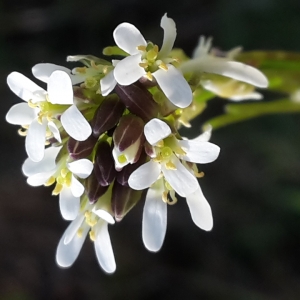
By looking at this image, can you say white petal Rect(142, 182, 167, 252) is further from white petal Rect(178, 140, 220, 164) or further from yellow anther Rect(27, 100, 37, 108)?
yellow anther Rect(27, 100, 37, 108)

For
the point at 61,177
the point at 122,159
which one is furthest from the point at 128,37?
the point at 61,177

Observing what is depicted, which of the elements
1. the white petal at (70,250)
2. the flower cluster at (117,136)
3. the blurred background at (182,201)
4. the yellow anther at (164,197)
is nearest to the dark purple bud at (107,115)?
the flower cluster at (117,136)

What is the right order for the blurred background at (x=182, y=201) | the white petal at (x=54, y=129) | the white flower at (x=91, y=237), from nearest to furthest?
the white petal at (x=54, y=129) < the white flower at (x=91, y=237) < the blurred background at (x=182, y=201)

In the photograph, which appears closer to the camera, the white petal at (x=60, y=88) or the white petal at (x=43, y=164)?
the white petal at (x=60, y=88)

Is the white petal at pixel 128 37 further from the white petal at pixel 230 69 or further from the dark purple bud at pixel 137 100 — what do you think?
the white petal at pixel 230 69

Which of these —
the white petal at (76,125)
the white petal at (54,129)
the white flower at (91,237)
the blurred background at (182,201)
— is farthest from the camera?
the blurred background at (182,201)

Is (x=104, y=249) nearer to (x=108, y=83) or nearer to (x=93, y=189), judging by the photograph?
(x=93, y=189)

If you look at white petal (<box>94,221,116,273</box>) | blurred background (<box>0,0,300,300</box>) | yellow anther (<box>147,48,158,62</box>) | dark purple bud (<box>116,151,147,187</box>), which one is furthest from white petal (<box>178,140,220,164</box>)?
blurred background (<box>0,0,300,300</box>)

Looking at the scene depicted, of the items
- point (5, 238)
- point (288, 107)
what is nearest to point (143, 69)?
point (288, 107)
